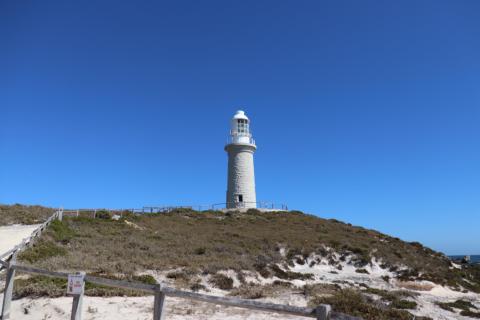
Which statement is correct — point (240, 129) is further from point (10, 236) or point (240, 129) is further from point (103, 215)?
point (10, 236)

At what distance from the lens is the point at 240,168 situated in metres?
48.8

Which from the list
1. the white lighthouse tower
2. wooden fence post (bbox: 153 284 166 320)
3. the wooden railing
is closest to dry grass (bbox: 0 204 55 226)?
the white lighthouse tower

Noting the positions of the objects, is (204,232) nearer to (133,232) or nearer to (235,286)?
(133,232)

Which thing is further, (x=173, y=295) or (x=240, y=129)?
(x=240, y=129)

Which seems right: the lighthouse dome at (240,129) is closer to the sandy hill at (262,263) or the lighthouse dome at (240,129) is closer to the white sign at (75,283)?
the sandy hill at (262,263)

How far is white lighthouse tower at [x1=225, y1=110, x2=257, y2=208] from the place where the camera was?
48.4 meters

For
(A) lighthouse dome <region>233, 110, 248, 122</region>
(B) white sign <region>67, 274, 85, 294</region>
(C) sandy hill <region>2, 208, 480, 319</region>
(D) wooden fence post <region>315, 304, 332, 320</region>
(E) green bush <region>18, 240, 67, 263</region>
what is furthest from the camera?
(A) lighthouse dome <region>233, 110, 248, 122</region>

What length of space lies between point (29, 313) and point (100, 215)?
27.1 metres

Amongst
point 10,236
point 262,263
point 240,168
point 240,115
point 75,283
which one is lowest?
point 75,283

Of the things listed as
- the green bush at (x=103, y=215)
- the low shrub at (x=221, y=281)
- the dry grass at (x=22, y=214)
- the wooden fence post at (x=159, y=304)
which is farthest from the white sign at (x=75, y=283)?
the green bush at (x=103, y=215)

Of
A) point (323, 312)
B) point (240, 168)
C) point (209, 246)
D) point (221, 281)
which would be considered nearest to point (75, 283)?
point (323, 312)

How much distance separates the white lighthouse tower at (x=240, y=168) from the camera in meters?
48.4

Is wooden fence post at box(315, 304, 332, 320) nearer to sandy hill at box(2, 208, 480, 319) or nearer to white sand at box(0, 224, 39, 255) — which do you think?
sandy hill at box(2, 208, 480, 319)

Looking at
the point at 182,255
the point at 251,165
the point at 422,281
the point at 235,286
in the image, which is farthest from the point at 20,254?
the point at 251,165
